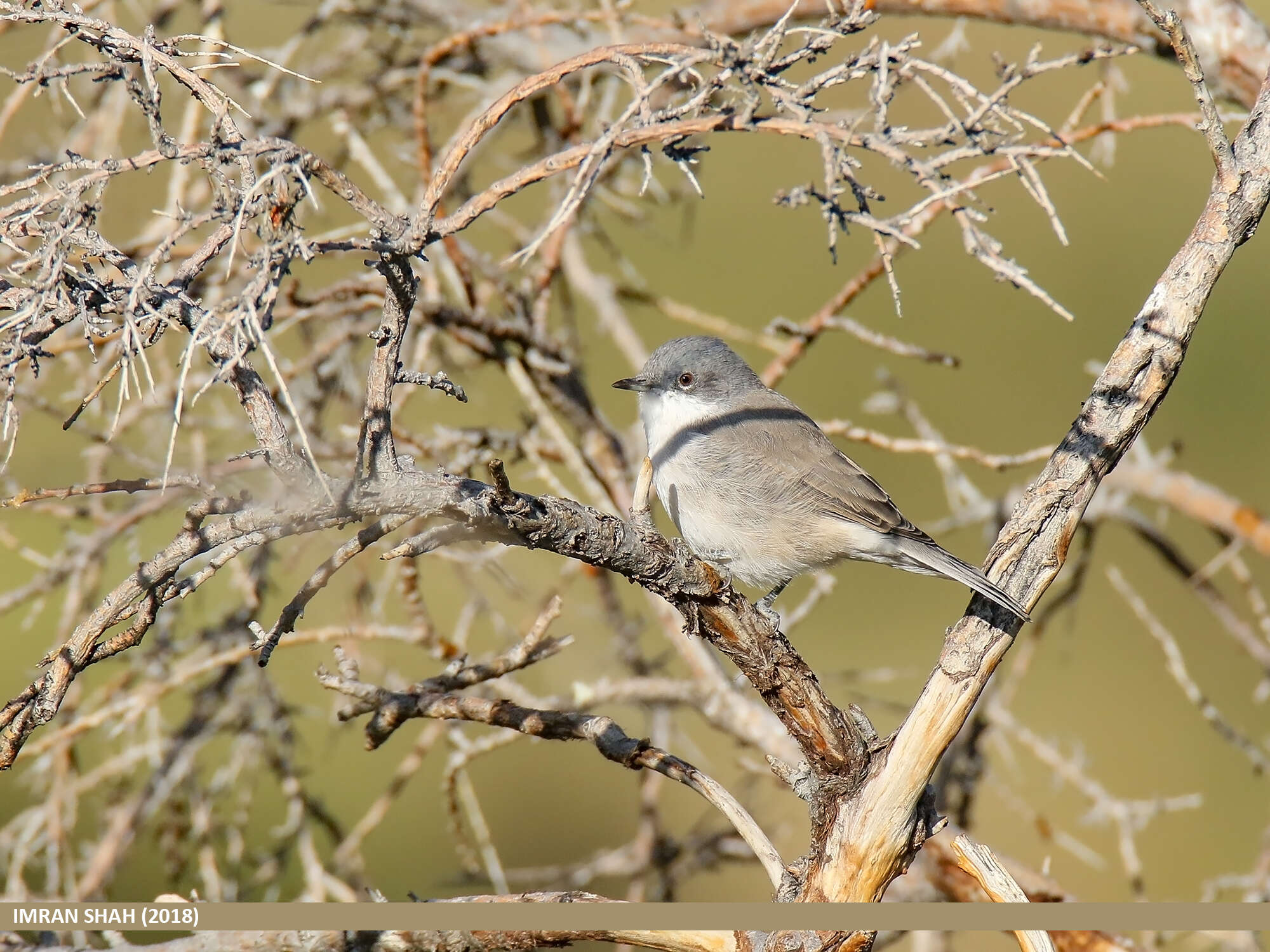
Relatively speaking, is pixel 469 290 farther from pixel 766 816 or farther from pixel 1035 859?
pixel 1035 859

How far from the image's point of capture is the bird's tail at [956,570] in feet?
6.48

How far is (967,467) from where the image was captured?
8.04 m

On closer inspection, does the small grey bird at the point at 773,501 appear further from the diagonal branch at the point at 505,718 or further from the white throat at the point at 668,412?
the diagonal branch at the point at 505,718

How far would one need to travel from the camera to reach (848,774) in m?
2.14

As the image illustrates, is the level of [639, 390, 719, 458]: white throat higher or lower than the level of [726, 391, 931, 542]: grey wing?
higher

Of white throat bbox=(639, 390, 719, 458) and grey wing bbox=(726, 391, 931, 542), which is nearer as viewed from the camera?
grey wing bbox=(726, 391, 931, 542)

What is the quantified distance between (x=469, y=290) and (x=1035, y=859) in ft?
14.6

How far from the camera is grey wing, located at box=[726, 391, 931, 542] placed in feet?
10.3

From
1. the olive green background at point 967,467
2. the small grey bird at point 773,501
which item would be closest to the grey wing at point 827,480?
the small grey bird at point 773,501

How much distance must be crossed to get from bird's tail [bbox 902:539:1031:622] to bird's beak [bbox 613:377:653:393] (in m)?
1.12

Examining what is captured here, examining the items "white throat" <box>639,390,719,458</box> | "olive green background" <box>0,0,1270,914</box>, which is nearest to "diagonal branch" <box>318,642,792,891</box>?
"white throat" <box>639,390,719,458</box>

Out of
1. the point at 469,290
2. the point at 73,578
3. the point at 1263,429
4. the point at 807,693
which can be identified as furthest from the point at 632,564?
the point at 1263,429

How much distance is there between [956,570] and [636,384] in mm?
1451

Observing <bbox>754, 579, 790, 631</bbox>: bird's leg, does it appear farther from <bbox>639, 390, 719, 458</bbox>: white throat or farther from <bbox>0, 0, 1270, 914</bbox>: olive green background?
<bbox>0, 0, 1270, 914</bbox>: olive green background
